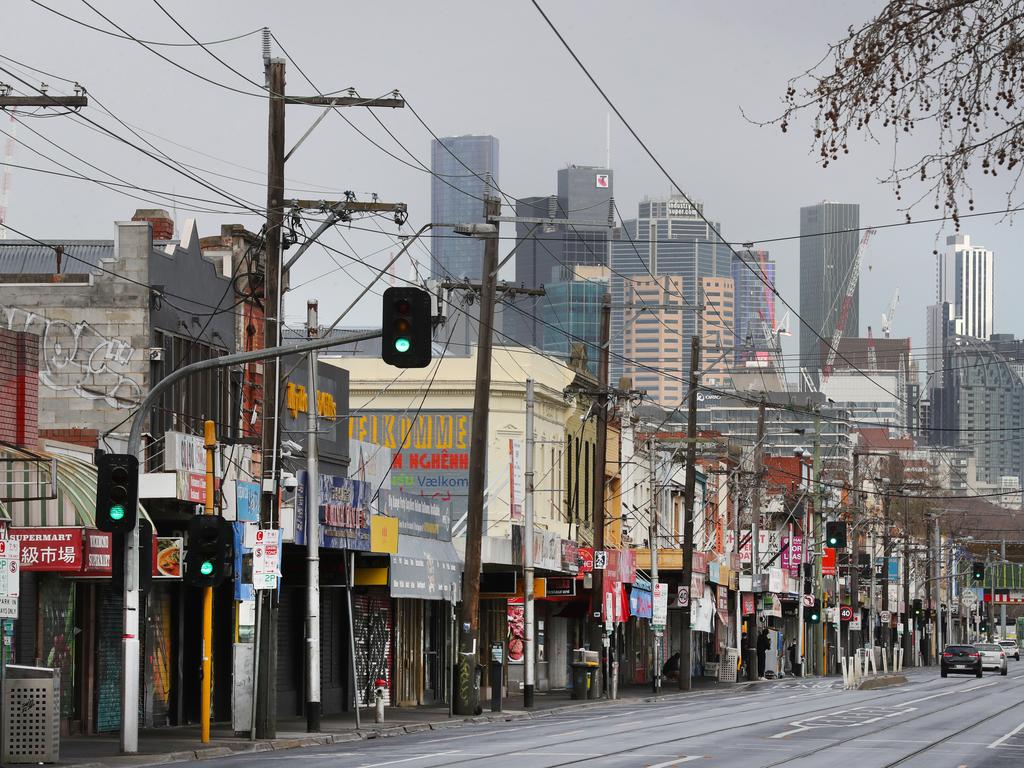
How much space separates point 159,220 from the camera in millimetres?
37469

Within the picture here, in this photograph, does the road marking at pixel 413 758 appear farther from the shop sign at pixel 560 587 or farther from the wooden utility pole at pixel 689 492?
the wooden utility pole at pixel 689 492

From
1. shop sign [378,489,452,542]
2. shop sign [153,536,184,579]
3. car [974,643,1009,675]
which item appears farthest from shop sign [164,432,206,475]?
car [974,643,1009,675]

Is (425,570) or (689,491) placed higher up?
(689,491)

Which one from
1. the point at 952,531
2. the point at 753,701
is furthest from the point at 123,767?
the point at 952,531

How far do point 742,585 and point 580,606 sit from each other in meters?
13.9

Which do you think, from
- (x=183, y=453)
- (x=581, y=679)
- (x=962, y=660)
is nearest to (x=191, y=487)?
(x=183, y=453)

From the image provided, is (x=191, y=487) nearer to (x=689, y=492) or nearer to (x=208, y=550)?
(x=208, y=550)

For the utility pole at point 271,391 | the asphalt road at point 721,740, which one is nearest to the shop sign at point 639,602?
the asphalt road at point 721,740

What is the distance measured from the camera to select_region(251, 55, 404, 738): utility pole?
3080 centimetres

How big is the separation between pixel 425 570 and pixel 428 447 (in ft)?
35.7

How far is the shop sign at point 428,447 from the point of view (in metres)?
54.5

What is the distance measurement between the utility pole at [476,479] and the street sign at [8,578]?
16481 millimetres

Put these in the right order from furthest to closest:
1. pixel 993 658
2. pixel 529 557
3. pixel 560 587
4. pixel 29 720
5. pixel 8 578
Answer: pixel 993 658 → pixel 560 587 → pixel 529 557 → pixel 29 720 → pixel 8 578

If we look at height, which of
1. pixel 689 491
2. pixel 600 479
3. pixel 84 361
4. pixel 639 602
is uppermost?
pixel 84 361
